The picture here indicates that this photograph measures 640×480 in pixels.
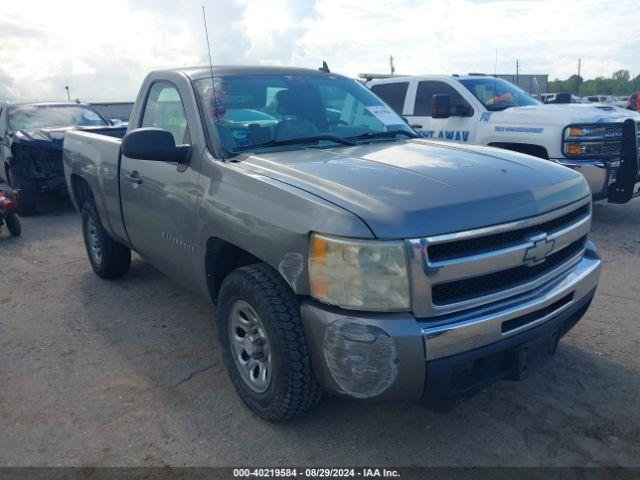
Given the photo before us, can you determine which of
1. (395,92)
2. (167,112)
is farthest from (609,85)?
(167,112)

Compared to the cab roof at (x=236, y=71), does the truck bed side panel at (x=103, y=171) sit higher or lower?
lower

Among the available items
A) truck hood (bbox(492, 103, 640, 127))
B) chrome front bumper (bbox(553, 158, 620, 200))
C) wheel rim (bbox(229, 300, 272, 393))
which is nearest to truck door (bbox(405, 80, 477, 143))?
truck hood (bbox(492, 103, 640, 127))

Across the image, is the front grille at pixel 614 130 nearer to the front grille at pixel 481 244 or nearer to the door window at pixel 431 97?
the door window at pixel 431 97

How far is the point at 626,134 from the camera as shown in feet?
20.6

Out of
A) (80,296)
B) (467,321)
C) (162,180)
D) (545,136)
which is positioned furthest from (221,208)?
(545,136)

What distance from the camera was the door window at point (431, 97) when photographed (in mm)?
7535

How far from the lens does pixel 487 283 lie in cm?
250

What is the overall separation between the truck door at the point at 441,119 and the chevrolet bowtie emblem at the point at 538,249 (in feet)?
16.0

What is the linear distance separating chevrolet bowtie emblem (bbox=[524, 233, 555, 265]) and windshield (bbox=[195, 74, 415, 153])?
1.37m

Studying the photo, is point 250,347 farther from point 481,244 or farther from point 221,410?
point 481,244

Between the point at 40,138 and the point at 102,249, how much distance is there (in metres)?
4.62

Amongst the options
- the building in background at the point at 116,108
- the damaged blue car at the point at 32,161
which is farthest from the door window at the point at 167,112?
the building in background at the point at 116,108

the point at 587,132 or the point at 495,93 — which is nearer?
the point at 587,132

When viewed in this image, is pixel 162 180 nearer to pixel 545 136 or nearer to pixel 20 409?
pixel 20 409
